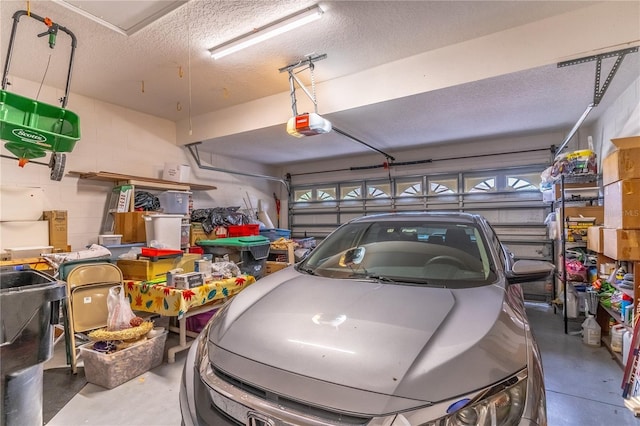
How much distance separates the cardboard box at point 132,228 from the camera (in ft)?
13.7

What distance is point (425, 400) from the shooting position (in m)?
0.91

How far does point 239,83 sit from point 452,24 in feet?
8.39

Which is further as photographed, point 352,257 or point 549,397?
point 549,397

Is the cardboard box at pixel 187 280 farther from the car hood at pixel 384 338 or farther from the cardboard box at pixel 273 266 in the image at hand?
the cardboard box at pixel 273 266

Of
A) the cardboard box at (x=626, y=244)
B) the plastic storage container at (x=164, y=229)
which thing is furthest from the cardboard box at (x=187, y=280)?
the cardboard box at (x=626, y=244)

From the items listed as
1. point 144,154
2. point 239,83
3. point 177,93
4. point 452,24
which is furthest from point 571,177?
point 144,154

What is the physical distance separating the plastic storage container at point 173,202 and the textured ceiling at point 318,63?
127 cm

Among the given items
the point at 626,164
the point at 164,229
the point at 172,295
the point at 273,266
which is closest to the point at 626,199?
the point at 626,164

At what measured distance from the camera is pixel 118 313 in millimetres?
2637

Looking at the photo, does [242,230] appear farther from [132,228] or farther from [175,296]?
[175,296]

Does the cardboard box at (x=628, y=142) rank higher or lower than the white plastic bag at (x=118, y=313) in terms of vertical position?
higher

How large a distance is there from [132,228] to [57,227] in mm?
789

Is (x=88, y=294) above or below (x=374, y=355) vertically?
below

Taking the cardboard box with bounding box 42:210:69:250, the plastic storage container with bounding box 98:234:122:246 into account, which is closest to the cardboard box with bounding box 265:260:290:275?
the plastic storage container with bounding box 98:234:122:246
